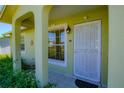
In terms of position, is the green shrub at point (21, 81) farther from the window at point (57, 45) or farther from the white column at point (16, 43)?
the window at point (57, 45)

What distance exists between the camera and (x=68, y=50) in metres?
6.04

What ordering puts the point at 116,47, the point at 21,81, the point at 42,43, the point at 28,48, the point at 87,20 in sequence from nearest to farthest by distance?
the point at 116,47 → the point at 42,43 → the point at 21,81 → the point at 87,20 → the point at 28,48

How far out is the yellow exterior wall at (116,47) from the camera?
192cm

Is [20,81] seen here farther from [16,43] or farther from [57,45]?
[57,45]

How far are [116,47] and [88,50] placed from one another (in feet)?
10.4

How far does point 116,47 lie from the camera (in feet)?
6.46

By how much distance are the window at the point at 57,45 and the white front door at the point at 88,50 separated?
1003 millimetres

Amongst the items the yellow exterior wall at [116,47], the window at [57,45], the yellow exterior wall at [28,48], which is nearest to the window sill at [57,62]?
the window at [57,45]

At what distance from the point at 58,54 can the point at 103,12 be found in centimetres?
331

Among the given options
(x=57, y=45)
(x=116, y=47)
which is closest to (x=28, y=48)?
(x=57, y=45)

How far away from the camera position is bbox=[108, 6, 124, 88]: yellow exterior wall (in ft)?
6.29
